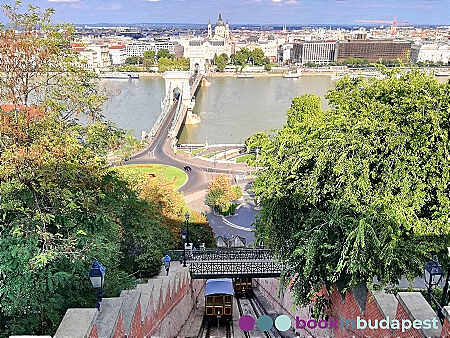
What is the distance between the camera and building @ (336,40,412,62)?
14977 centimetres

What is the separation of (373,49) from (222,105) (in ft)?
323

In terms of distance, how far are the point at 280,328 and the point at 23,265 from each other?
9.09 m

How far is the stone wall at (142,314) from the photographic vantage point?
211 inches

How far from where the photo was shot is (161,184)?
20078mm

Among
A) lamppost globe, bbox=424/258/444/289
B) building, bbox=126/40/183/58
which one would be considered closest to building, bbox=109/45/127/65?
building, bbox=126/40/183/58

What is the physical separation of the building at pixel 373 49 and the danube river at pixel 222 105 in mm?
39086

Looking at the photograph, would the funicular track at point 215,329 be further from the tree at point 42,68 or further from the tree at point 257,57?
the tree at point 257,57

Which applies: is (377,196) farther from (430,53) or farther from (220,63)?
(430,53)

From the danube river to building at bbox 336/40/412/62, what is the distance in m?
39.1

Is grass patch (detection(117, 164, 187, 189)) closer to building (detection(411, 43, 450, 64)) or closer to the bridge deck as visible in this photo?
the bridge deck

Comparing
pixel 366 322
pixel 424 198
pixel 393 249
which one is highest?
pixel 424 198

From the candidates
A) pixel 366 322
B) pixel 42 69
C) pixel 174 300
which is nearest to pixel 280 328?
pixel 174 300

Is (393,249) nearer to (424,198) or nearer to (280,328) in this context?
(424,198)

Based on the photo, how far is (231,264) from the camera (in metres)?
14.7
